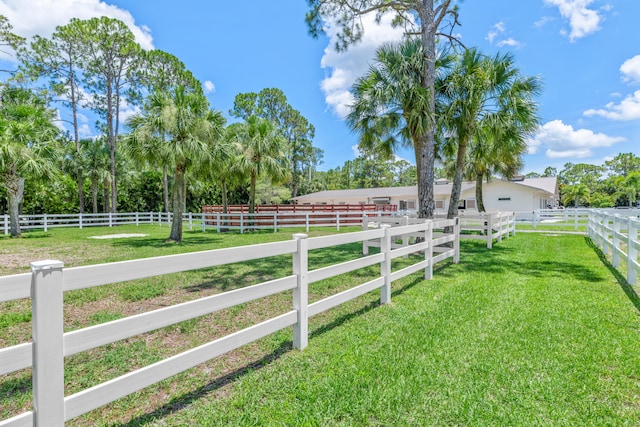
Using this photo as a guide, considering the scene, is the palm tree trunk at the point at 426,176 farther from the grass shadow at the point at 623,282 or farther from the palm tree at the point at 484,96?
the grass shadow at the point at 623,282

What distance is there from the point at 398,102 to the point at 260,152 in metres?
9.96

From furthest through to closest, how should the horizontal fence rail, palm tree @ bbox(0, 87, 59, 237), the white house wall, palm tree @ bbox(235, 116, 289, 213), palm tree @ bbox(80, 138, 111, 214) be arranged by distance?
1. the white house wall
2. palm tree @ bbox(80, 138, 111, 214)
3. the horizontal fence rail
4. palm tree @ bbox(235, 116, 289, 213)
5. palm tree @ bbox(0, 87, 59, 237)

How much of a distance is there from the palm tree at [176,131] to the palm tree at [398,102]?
605cm

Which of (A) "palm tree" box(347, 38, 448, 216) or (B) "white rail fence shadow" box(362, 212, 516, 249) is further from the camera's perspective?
(A) "palm tree" box(347, 38, 448, 216)

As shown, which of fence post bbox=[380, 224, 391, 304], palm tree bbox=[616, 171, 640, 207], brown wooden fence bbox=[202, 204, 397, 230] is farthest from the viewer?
palm tree bbox=[616, 171, 640, 207]

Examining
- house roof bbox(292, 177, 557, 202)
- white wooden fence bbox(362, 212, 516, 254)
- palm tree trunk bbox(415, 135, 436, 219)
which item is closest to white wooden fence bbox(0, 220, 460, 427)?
white wooden fence bbox(362, 212, 516, 254)

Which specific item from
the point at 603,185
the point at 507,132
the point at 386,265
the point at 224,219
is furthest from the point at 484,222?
the point at 603,185

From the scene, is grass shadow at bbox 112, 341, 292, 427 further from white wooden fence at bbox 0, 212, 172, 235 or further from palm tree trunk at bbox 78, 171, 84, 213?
palm tree trunk at bbox 78, 171, 84, 213

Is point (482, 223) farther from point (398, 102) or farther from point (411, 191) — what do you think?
point (411, 191)

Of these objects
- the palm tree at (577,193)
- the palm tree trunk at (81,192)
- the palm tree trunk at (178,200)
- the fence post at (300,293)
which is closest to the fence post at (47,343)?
the fence post at (300,293)

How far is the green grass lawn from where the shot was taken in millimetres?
2238

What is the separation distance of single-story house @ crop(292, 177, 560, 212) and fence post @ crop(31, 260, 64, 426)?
2669cm

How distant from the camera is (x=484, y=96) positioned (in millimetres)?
10000

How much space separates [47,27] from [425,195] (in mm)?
27614
